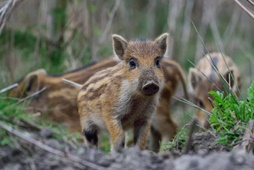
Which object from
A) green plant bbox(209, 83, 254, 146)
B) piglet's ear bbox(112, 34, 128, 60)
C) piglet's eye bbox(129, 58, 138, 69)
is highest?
piglet's ear bbox(112, 34, 128, 60)

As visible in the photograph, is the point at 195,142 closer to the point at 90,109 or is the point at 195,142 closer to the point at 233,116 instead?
the point at 233,116

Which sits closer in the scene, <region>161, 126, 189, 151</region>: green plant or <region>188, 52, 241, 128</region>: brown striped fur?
<region>161, 126, 189, 151</region>: green plant

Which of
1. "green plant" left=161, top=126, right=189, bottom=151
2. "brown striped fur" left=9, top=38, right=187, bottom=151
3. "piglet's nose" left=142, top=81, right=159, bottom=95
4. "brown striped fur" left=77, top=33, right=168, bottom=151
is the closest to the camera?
"green plant" left=161, top=126, right=189, bottom=151

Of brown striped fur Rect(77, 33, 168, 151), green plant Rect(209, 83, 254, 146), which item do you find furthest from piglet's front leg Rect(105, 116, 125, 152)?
green plant Rect(209, 83, 254, 146)

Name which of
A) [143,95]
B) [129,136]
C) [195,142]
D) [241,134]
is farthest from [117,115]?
[129,136]

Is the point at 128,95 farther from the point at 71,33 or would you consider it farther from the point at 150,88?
the point at 71,33

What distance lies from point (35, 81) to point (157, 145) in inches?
69.8

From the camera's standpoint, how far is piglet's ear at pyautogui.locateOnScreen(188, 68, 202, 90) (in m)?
8.80

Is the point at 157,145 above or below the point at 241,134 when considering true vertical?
below

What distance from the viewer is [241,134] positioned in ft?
14.7

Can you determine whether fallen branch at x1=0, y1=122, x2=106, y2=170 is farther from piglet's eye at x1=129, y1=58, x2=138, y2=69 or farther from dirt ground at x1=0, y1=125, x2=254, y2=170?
piglet's eye at x1=129, y1=58, x2=138, y2=69

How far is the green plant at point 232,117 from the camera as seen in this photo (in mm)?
4520

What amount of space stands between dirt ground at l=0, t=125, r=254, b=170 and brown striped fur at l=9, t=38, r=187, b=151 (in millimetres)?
3856

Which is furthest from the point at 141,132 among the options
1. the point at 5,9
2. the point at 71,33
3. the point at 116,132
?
the point at 71,33
